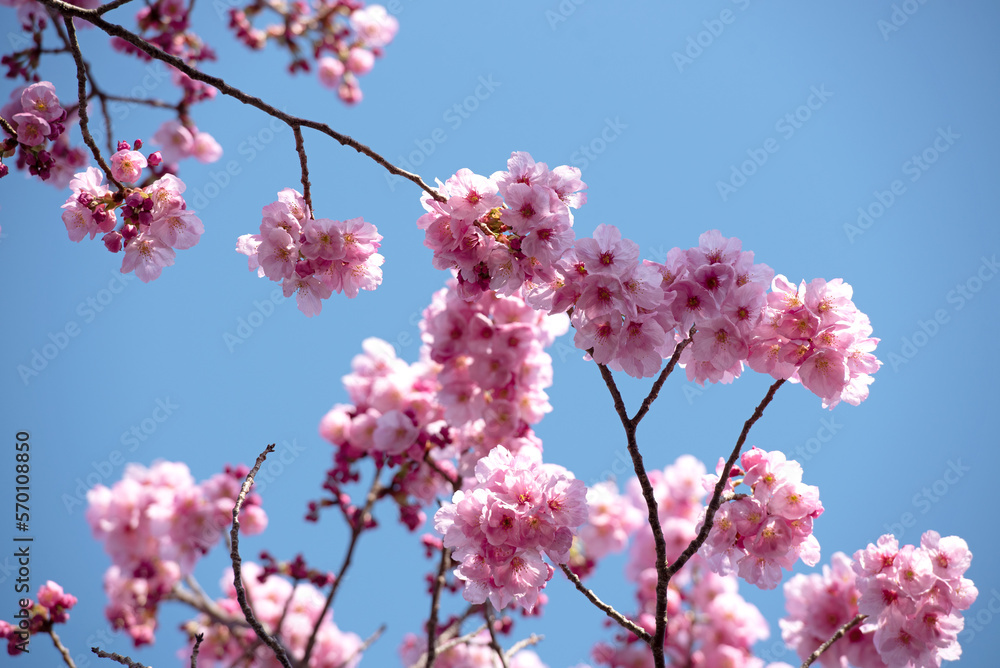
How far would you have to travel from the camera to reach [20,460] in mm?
3072

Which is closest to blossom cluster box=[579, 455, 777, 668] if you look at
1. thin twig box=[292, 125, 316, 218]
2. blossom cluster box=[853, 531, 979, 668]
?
blossom cluster box=[853, 531, 979, 668]

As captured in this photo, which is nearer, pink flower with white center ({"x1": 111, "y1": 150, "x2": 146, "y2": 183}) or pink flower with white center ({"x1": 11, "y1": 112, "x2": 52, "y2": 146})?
pink flower with white center ({"x1": 111, "y1": 150, "x2": 146, "y2": 183})

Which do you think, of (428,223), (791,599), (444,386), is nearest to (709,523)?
(428,223)

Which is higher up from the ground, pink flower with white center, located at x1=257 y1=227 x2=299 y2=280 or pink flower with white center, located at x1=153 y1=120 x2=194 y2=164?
pink flower with white center, located at x1=153 y1=120 x2=194 y2=164

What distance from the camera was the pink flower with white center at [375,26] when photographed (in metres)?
5.77

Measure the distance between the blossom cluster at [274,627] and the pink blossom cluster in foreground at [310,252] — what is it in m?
3.17

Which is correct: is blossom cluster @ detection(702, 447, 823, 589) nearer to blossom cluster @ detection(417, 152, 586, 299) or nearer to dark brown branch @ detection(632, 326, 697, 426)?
dark brown branch @ detection(632, 326, 697, 426)

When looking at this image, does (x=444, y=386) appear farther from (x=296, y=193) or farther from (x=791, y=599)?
(x=791, y=599)

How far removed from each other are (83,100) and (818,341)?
7.39ft

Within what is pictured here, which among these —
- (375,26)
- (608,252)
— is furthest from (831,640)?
(375,26)

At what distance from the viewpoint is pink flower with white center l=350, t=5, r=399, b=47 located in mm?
5766

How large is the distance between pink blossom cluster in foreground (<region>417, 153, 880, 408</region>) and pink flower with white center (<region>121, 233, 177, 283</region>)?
916 mm

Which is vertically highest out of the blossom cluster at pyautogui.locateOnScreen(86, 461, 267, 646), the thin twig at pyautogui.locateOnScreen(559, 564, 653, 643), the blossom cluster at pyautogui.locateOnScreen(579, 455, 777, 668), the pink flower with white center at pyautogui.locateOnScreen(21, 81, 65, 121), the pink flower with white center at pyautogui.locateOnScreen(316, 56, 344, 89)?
the pink flower with white center at pyautogui.locateOnScreen(316, 56, 344, 89)

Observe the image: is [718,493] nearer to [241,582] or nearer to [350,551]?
[241,582]
